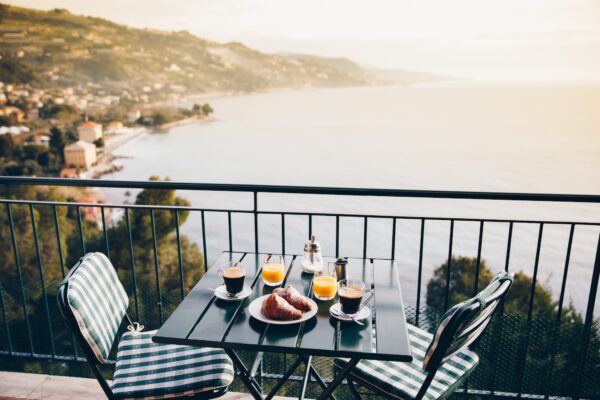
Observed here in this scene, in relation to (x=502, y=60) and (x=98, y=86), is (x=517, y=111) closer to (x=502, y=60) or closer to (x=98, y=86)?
(x=502, y=60)

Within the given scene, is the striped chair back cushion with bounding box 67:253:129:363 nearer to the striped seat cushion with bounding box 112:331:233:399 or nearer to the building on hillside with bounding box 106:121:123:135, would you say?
the striped seat cushion with bounding box 112:331:233:399

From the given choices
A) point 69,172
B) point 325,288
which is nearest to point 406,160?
point 69,172

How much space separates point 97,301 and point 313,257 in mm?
946

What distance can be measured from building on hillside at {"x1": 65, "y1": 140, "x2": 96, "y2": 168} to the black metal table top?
95.4 feet

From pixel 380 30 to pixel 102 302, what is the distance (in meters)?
40.2

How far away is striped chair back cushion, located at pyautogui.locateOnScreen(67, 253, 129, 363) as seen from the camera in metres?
1.78

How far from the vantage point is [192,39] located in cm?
3328

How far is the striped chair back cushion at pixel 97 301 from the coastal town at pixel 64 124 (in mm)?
27823

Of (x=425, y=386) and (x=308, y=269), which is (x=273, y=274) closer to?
(x=308, y=269)

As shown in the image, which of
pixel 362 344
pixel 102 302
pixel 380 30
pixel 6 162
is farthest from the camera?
pixel 380 30

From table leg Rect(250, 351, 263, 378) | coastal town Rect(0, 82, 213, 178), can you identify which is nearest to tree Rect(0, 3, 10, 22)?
coastal town Rect(0, 82, 213, 178)

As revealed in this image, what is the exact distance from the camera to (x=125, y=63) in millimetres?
30344

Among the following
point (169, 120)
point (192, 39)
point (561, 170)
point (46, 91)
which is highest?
point (192, 39)

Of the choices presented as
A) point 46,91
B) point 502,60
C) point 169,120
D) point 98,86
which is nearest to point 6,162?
point 46,91
